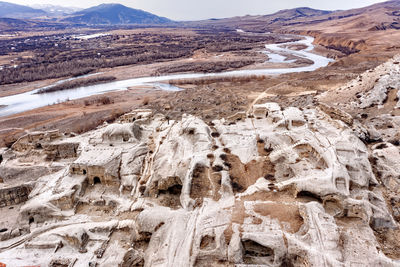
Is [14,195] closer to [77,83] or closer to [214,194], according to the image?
[214,194]

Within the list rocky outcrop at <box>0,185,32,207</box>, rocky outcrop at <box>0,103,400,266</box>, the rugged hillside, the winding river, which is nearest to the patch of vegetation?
the winding river

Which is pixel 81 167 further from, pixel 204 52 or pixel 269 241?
pixel 204 52

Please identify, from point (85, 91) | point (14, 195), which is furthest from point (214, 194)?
point (85, 91)

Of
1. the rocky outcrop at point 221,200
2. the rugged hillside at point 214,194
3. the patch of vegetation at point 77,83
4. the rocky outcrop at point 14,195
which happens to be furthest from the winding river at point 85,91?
the rocky outcrop at point 221,200

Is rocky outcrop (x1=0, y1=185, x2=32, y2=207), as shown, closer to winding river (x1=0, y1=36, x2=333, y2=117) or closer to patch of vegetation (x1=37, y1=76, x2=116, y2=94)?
winding river (x1=0, y1=36, x2=333, y2=117)

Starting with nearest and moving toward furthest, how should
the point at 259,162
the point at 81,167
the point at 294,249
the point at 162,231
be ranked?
the point at 294,249
the point at 162,231
the point at 259,162
the point at 81,167

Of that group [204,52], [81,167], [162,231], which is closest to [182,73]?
[204,52]
